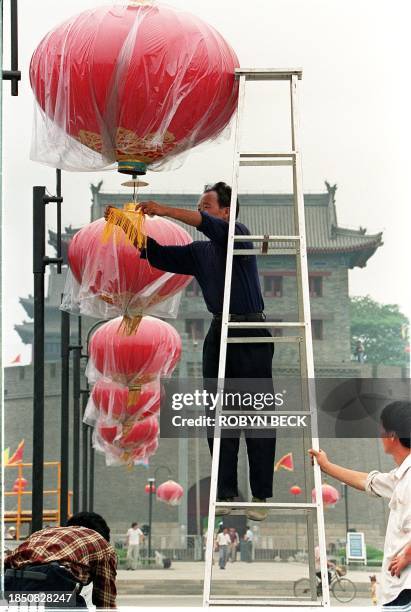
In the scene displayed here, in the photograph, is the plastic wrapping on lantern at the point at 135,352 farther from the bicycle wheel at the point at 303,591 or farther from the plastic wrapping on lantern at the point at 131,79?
the plastic wrapping on lantern at the point at 131,79

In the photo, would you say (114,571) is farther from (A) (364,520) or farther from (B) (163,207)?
(A) (364,520)

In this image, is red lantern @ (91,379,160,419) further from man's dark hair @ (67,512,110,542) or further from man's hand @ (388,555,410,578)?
man's hand @ (388,555,410,578)

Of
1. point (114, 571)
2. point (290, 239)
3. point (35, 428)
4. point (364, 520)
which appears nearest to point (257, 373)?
point (290, 239)

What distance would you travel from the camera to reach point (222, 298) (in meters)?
5.06

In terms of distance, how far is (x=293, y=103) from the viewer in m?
4.58

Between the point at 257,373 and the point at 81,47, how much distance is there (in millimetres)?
1702

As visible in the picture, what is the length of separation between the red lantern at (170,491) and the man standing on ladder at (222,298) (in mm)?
36510

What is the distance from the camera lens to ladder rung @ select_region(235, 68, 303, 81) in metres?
4.57

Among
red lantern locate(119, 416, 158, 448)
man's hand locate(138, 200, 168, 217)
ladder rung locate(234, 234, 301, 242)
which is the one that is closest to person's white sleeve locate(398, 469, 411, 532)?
ladder rung locate(234, 234, 301, 242)

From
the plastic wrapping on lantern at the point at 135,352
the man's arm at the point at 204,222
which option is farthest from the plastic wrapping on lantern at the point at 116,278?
the plastic wrapping on lantern at the point at 135,352

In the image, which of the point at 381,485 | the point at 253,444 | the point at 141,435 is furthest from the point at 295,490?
the point at 381,485

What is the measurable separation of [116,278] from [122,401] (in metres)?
4.92

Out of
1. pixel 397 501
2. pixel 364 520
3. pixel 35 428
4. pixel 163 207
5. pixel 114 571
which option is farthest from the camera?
pixel 364 520

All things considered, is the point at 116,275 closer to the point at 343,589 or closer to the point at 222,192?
the point at 222,192
